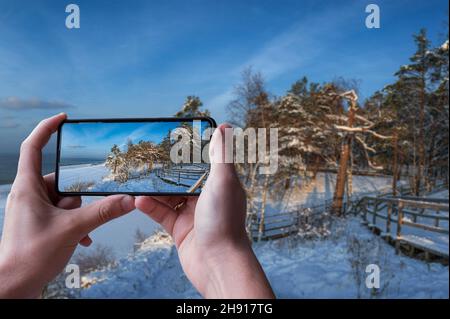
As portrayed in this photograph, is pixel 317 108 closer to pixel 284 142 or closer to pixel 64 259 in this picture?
pixel 284 142

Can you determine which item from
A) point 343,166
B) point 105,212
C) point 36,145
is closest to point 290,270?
point 343,166

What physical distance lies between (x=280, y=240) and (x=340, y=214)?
1.66 meters

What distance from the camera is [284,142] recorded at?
5508 millimetres

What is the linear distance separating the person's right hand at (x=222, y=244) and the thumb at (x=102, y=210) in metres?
0.18

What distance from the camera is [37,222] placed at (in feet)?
Answer: 2.20

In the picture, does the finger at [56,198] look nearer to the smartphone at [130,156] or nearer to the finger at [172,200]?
the smartphone at [130,156]

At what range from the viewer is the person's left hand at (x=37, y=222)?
2.17 feet

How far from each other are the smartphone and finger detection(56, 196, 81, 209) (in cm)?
2

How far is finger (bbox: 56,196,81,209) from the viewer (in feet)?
2.39

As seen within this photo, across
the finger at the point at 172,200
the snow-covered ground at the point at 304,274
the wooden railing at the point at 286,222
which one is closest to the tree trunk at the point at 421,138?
the wooden railing at the point at 286,222

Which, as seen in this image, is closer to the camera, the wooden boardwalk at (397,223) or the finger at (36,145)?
the finger at (36,145)

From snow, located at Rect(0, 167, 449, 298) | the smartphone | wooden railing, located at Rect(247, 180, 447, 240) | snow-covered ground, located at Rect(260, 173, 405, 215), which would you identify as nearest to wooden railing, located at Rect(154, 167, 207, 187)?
the smartphone

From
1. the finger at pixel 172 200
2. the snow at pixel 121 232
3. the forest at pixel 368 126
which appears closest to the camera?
the finger at pixel 172 200

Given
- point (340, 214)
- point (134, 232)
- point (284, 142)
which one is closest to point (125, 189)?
point (134, 232)
